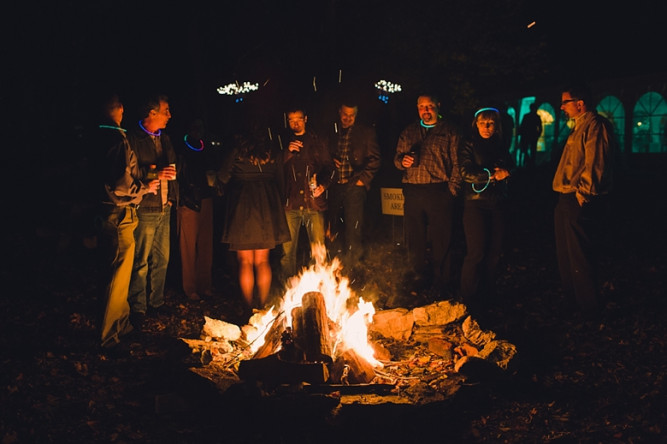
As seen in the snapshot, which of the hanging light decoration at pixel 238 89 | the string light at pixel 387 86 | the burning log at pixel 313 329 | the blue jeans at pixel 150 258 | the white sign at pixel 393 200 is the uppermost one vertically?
the string light at pixel 387 86

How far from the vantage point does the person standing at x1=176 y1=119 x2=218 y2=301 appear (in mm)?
6449

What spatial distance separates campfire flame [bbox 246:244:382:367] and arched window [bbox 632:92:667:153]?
56.5ft

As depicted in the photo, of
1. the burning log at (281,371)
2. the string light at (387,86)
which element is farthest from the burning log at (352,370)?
the string light at (387,86)

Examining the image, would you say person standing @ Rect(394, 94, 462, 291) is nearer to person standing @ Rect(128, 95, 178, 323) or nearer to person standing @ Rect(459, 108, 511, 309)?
person standing @ Rect(459, 108, 511, 309)

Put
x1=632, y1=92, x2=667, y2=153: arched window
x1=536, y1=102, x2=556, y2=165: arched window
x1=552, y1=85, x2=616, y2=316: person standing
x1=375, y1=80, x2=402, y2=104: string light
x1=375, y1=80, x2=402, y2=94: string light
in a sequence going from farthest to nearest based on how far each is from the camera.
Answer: x1=536, y1=102, x2=556, y2=165: arched window → x1=632, y1=92, x2=667, y2=153: arched window → x1=375, y1=80, x2=402, y2=94: string light → x1=375, y1=80, x2=402, y2=104: string light → x1=552, y1=85, x2=616, y2=316: person standing

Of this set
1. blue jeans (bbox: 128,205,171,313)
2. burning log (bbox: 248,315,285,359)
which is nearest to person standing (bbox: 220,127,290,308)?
blue jeans (bbox: 128,205,171,313)

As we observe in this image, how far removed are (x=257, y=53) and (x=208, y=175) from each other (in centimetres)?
915

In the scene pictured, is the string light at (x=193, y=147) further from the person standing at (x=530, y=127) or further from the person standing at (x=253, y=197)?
the person standing at (x=530, y=127)

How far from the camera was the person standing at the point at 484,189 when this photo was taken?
20.4ft

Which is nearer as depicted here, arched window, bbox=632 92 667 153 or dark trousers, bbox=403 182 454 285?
dark trousers, bbox=403 182 454 285

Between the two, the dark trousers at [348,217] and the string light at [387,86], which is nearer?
the dark trousers at [348,217]

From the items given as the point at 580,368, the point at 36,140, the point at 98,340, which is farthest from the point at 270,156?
the point at 36,140

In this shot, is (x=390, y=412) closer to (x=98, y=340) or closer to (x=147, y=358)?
(x=147, y=358)

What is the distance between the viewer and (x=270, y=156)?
5.93 metres
